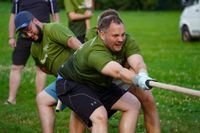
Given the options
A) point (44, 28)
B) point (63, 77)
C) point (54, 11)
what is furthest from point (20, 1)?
point (63, 77)

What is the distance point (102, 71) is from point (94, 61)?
0.13 m

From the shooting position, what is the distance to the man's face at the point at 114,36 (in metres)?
6.02

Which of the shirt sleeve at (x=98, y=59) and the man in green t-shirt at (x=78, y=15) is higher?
the shirt sleeve at (x=98, y=59)

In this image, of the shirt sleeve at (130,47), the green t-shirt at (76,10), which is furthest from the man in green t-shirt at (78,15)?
the shirt sleeve at (130,47)

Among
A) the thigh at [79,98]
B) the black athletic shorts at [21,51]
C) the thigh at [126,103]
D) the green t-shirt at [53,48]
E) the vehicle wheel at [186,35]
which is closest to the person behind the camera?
the thigh at [79,98]

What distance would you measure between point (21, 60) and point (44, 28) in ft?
8.30

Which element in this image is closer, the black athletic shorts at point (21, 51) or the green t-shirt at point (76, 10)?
the black athletic shorts at point (21, 51)

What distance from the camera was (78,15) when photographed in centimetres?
→ 1078

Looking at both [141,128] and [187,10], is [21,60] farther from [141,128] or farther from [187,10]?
[187,10]

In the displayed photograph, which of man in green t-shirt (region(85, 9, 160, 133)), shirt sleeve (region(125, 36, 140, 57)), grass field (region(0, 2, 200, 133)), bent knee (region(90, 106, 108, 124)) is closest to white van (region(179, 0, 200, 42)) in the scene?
grass field (region(0, 2, 200, 133))

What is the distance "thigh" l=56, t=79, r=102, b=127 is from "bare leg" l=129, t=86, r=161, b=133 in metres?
0.66

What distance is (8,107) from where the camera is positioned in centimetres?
984

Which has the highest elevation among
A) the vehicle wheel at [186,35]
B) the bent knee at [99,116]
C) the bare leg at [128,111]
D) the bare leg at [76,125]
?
the bent knee at [99,116]

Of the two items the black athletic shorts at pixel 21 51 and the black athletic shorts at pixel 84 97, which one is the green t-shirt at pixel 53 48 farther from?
the black athletic shorts at pixel 21 51
